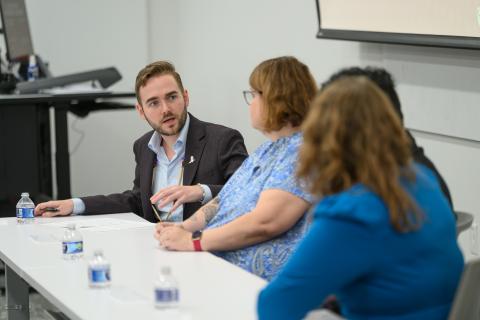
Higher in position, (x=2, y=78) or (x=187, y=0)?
(x=187, y=0)

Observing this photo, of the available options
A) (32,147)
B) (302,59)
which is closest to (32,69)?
(32,147)

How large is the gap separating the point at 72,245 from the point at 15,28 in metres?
3.52

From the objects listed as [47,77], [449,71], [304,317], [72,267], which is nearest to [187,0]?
[47,77]

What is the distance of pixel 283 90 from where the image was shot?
262 centimetres

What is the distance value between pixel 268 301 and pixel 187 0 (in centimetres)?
493

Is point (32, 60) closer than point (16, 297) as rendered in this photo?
No

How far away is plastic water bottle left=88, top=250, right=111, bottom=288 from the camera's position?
2307 millimetres

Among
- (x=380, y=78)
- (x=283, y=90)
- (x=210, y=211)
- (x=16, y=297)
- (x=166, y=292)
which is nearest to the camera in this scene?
(x=166, y=292)

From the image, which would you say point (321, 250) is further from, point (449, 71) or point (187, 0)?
point (187, 0)

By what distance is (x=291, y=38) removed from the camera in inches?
207

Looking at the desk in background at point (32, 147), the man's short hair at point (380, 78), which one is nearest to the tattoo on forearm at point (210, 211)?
the man's short hair at point (380, 78)

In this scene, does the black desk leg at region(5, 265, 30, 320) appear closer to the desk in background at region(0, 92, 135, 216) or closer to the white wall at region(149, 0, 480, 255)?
the white wall at region(149, 0, 480, 255)

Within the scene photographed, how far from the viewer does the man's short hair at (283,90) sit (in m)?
2.62

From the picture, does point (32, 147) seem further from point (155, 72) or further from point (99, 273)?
point (99, 273)
